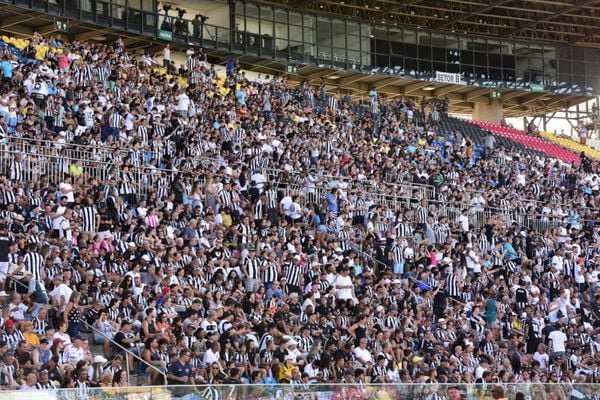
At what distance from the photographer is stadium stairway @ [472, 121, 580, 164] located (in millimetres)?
45156

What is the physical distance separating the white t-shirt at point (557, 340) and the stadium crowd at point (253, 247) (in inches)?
2.5

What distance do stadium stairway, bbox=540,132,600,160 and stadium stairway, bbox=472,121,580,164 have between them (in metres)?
1.07

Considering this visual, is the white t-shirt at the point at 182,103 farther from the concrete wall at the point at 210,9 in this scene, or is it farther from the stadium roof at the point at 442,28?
the concrete wall at the point at 210,9

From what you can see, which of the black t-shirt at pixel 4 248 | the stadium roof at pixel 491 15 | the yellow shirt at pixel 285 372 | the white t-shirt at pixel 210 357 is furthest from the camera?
the stadium roof at pixel 491 15

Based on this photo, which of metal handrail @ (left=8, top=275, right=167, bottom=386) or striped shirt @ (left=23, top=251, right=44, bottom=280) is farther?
striped shirt @ (left=23, top=251, right=44, bottom=280)

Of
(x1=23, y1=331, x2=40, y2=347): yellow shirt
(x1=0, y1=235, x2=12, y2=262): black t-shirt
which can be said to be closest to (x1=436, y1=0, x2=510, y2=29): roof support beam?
(x1=0, y1=235, x2=12, y2=262): black t-shirt

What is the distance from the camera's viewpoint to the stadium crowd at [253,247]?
17141 millimetres

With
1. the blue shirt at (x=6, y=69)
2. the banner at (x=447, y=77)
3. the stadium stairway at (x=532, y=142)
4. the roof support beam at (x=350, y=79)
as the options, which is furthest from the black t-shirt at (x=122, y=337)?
the banner at (x=447, y=77)

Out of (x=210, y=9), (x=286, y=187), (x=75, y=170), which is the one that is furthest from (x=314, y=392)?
(x=210, y=9)

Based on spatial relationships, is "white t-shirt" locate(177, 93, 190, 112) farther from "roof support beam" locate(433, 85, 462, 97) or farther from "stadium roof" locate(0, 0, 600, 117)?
"roof support beam" locate(433, 85, 462, 97)

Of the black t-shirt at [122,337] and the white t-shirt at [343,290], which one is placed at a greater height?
the white t-shirt at [343,290]

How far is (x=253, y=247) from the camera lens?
22.0 m

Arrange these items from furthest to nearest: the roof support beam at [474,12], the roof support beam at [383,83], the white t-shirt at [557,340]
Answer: the roof support beam at [383,83]
the roof support beam at [474,12]
the white t-shirt at [557,340]

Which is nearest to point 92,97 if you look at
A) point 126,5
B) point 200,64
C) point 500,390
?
point 200,64
